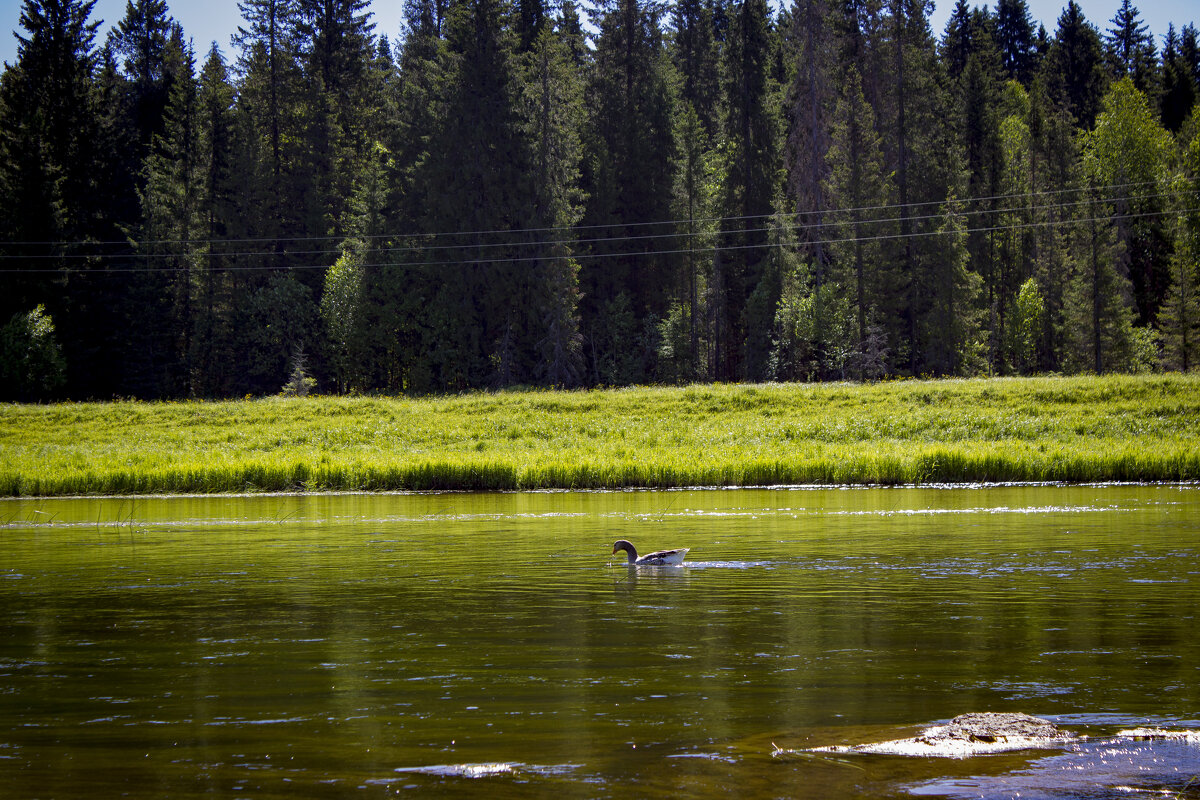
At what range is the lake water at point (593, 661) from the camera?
6152 millimetres

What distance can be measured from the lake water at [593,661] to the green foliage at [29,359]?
47.2 meters

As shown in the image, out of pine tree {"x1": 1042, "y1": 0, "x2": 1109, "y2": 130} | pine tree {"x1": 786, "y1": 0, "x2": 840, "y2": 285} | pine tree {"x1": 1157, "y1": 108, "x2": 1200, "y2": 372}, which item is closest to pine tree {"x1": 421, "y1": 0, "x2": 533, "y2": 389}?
pine tree {"x1": 786, "y1": 0, "x2": 840, "y2": 285}

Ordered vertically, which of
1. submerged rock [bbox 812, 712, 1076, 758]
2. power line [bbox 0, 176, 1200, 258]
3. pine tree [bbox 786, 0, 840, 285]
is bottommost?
submerged rock [bbox 812, 712, 1076, 758]

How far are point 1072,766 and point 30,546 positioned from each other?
17.2 metres

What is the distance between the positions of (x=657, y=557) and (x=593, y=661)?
15.0ft

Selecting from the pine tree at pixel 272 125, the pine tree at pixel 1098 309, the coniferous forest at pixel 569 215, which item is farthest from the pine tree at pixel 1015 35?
the pine tree at pixel 272 125

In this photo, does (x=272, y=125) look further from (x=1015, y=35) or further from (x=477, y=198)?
(x=1015, y=35)

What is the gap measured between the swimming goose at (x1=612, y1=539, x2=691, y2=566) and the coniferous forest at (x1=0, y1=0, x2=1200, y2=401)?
159 ft

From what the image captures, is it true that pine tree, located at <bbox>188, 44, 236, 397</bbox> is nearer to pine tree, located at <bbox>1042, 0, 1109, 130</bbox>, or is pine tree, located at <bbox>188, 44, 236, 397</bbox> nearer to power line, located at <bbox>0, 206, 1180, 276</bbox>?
power line, located at <bbox>0, 206, 1180, 276</bbox>

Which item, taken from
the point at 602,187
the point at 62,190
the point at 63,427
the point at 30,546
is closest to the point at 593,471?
the point at 30,546

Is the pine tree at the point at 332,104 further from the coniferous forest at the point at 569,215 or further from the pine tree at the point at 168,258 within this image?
the pine tree at the point at 168,258

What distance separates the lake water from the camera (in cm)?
615

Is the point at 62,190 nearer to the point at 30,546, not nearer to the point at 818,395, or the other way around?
the point at 818,395

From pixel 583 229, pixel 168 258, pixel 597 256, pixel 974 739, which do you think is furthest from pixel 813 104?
pixel 974 739
